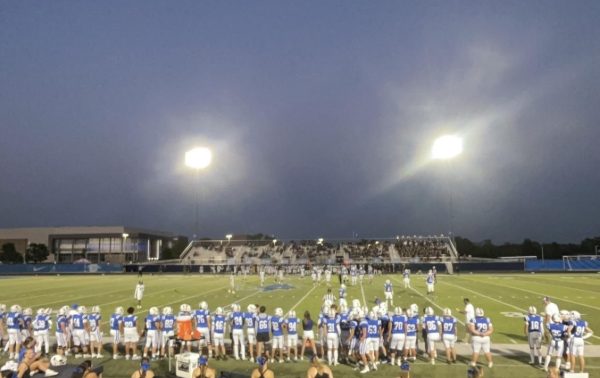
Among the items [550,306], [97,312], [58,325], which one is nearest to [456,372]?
[550,306]

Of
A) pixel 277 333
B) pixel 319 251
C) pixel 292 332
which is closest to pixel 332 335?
pixel 292 332

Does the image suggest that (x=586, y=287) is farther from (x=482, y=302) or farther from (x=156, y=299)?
(x=156, y=299)

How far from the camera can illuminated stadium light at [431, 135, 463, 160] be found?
147 feet

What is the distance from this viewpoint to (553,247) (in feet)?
393

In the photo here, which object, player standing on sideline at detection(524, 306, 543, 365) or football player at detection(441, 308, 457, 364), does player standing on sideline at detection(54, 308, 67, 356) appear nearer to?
football player at detection(441, 308, 457, 364)

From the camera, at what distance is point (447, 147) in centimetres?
4497

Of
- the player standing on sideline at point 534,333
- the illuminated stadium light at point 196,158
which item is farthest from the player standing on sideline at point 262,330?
the illuminated stadium light at point 196,158

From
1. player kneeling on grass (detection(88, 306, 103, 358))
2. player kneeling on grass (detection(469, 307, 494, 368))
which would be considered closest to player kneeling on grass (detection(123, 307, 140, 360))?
player kneeling on grass (detection(88, 306, 103, 358))

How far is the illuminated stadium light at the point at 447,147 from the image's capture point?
1759 inches

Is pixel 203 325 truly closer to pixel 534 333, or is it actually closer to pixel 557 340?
pixel 534 333

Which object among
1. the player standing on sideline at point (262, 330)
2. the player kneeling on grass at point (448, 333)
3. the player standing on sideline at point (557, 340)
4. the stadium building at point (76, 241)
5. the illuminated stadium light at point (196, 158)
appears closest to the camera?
the player standing on sideline at point (557, 340)

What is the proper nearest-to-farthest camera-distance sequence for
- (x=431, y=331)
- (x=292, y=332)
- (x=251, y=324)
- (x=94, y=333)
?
1. (x=431, y=331)
2. (x=292, y=332)
3. (x=251, y=324)
4. (x=94, y=333)

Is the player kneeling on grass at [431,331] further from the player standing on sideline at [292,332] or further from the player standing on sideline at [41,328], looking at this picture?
the player standing on sideline at [41,328]

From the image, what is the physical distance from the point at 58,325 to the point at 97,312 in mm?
1161
